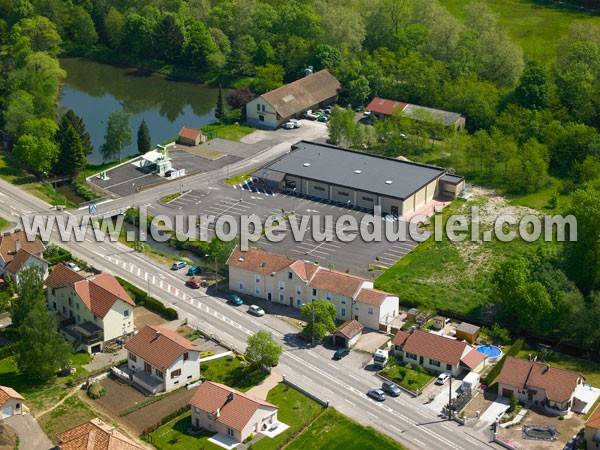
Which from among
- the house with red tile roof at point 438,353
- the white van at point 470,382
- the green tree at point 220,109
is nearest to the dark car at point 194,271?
the house with red tile roof at point 438,353

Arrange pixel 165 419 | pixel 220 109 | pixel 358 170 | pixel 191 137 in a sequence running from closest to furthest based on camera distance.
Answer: pixel 165 419, pixel 358 170, pixel 191 137, pixel 220 109

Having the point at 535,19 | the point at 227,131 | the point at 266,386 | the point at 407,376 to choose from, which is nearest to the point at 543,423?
the point at 407,376

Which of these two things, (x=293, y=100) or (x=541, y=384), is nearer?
(x=541, y=384)

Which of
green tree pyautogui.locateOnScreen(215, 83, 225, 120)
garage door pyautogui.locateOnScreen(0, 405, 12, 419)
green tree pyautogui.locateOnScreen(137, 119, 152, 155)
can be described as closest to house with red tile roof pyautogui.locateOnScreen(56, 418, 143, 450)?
garage door pyautogui.locateOnScreen(0, 405, 12, 419)

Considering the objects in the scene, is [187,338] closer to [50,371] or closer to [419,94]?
[50,371]

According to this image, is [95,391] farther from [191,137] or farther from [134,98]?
[134,98]

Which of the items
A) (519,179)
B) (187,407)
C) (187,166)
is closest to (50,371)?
(187,407)

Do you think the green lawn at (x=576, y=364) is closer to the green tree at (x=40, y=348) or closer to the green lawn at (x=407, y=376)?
the green lawn at (x=407, y=376)
